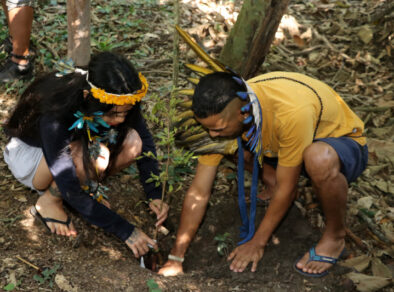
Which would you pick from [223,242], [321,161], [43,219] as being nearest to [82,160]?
[43,219]

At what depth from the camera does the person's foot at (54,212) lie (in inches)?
118

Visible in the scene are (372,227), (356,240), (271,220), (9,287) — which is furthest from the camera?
(372,227)

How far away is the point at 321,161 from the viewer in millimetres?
2646

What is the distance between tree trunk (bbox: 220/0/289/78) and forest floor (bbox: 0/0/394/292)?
0.74m

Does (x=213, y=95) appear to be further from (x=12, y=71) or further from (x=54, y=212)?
(x=12, y=71)

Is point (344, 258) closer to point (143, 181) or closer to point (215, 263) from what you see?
point (215, 263)

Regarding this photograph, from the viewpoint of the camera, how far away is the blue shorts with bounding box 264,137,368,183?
2.73 metres

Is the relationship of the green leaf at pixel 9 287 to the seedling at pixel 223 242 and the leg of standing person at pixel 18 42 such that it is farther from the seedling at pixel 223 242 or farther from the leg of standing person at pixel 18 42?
the leg of standing person at pixel 18 42

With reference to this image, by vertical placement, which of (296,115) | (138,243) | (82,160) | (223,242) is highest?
(296,115)

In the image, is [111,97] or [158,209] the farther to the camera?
[158,209]

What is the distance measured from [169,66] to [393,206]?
2.69m

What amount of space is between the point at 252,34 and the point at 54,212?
2.30 metres

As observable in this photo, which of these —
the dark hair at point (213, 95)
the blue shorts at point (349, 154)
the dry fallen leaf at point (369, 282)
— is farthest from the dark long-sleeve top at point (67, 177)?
the dry fallen leaf at point (369, 282)

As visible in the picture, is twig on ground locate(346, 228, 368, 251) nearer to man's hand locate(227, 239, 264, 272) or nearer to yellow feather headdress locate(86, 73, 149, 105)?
man's hand locate(227, 239, 264, 272)
